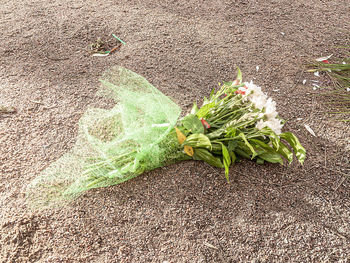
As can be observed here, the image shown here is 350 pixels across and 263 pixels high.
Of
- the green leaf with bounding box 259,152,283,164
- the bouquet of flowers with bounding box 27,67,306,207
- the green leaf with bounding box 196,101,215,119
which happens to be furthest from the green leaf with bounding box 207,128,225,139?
the green leaf with bounding box 259,152,283,164

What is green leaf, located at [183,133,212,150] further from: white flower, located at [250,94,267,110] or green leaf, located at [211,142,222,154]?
white flower, located at [250,94,267,110]

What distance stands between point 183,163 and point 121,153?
11.6 inches

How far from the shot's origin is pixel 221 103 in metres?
1.34

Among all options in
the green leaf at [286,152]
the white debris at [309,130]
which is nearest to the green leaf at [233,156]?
the green leaf at [286,152]

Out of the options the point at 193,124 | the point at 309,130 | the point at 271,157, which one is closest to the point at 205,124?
the point at 193,124

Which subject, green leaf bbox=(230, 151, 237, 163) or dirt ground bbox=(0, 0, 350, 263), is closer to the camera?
dirt ground bbox=(0, 0, 350, 263)

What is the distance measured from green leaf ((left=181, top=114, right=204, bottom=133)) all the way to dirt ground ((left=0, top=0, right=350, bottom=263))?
0.57 feet

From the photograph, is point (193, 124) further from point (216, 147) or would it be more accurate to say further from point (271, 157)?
point (271, 157)

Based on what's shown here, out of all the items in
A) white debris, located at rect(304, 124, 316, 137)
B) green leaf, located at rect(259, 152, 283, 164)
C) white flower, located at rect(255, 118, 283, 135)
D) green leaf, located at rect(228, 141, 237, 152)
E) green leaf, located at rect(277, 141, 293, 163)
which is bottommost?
white debris, located at rect(304, 124, 316, 137)

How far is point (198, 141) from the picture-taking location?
48.3 inches

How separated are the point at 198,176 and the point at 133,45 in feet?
4.41

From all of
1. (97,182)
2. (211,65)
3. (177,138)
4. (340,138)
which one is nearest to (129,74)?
(177,138)

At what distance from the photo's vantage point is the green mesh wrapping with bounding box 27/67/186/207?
1197 mm

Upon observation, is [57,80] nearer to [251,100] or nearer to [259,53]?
[251,100]
